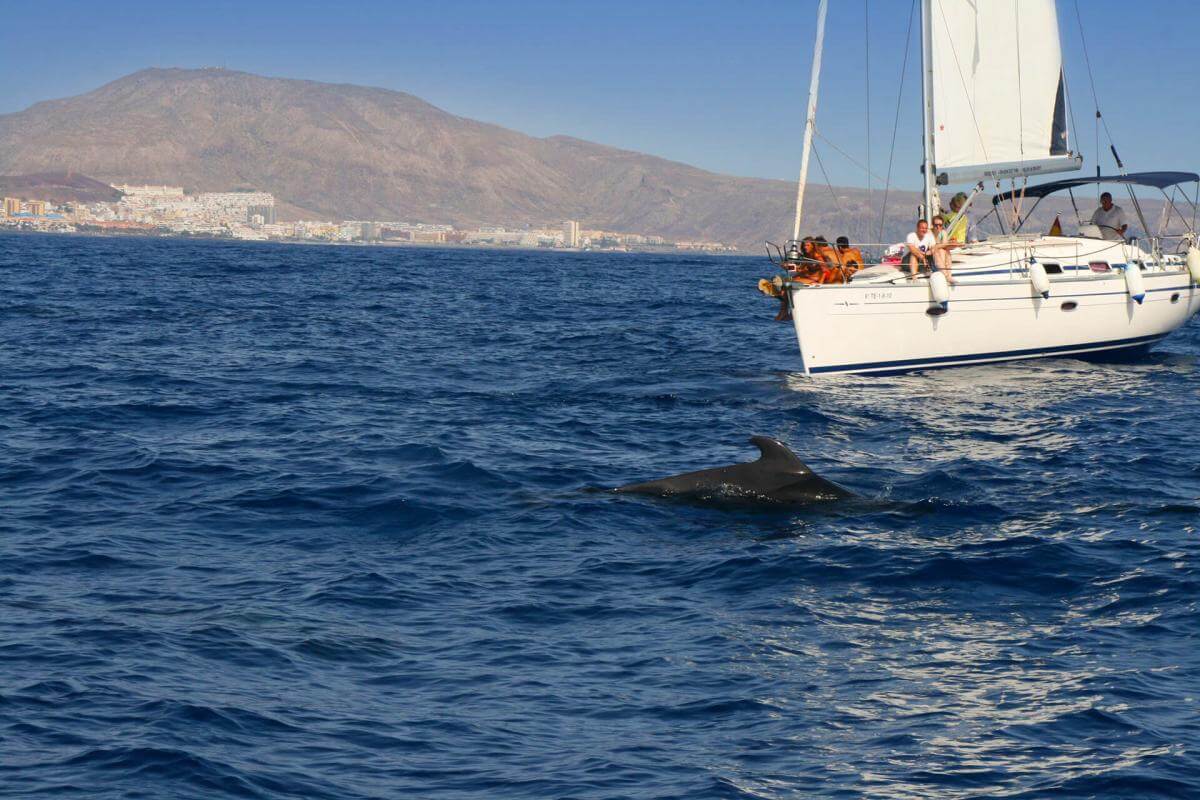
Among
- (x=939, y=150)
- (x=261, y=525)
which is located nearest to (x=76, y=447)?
(x=261, y=525)

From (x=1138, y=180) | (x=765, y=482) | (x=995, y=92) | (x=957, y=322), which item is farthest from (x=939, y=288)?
(x=765, y=482)

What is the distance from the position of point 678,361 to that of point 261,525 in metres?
18.3

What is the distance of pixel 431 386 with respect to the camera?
1045 inches

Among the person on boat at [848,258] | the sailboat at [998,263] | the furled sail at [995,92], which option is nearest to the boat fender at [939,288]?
the sailboat at [998,263]

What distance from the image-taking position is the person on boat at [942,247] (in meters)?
27.7

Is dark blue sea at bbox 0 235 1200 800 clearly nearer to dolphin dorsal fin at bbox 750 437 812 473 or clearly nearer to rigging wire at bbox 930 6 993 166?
dolphin dorsal fin at bbox 750 437 812 473

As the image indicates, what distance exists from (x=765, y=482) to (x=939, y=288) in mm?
13409

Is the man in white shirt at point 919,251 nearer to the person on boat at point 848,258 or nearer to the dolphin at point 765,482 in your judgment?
the person on boat at point 848,258

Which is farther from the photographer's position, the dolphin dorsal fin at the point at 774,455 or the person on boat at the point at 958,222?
the person on boat at the point at 958,222

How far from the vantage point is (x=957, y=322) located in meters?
28.0

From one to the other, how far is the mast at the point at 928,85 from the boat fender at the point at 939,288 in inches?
143

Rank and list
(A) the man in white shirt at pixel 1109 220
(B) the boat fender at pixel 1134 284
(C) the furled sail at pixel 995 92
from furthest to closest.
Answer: (A) the man in white shirt at pixel 1109 220 → (C) the furled sail at pixel 995 92 → (B) the boat fender at pixel 1134 284

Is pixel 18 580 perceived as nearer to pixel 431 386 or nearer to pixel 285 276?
pixel 431 386

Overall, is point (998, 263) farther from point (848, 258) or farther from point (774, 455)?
point (774, 455)
